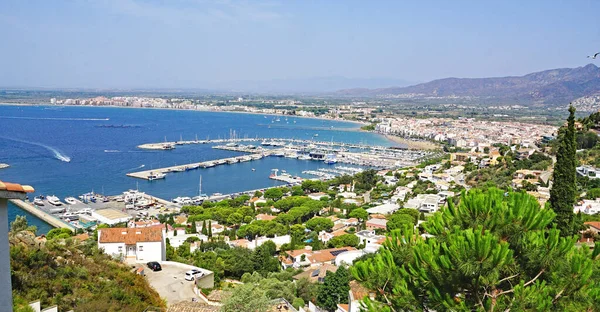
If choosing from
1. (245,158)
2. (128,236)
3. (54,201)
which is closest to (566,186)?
(128,236)

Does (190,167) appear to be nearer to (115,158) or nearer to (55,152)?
(115,158)

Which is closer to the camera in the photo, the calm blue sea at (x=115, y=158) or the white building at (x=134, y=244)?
the white building at (x=134, y=244)

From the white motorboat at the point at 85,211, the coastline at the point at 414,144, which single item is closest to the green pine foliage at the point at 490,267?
the white motorboat at the point at 85,211

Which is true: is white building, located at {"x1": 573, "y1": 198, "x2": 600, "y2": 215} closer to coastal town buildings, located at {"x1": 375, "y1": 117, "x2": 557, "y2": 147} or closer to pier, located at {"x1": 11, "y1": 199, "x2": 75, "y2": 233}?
pier, located at {"x1": 11, "y1": 199, "x2": 75, "y2": 233}

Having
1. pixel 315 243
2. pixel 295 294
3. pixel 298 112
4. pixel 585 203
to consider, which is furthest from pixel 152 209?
pixel 298 112

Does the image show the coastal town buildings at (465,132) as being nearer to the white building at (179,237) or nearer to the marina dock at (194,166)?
the marina dock at (194,166)

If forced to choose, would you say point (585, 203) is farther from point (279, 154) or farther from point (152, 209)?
point (279, 154)

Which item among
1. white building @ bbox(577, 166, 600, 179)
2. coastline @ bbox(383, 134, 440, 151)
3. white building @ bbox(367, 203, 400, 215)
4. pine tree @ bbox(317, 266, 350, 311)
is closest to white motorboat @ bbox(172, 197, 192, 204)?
white building @ bbox(367, 203, 400, 215)

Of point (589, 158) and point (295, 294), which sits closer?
point (295, 294)
